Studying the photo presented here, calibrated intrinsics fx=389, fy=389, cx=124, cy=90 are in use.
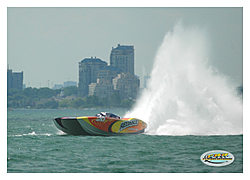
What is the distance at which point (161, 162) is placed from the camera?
17.2 meters

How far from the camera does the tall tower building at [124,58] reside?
178 metres

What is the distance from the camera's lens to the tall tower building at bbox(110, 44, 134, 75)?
178212 mm

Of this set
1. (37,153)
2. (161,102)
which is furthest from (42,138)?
(161,102)

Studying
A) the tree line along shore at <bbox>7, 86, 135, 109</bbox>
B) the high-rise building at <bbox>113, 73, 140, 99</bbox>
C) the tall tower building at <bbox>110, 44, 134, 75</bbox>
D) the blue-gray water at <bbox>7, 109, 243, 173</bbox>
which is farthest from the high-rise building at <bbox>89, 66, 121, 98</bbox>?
the blue-gray water at <bbox>7, 109, 243, 173</bbox>

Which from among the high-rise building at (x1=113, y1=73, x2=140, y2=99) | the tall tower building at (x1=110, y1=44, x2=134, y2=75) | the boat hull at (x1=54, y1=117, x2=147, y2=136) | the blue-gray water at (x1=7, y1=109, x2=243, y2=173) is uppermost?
the tall tower building at (x1=110, y1=44, x2=134, y2=75)

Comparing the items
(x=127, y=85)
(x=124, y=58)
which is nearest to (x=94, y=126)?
(x=127, y=85)

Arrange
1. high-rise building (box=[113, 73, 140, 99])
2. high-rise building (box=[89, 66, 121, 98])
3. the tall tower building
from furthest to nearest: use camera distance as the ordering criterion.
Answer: high-rise building (box=[89, 66, 121, 98]) → the tall tower building → high-rise building (box=[113, 73, 140, 99])

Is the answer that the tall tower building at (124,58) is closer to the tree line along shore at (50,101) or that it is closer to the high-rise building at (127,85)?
the high-rise building at (127,85)

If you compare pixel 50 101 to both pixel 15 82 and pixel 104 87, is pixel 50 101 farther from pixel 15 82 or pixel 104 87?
pixel 15 82

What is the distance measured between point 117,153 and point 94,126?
17.8 feet

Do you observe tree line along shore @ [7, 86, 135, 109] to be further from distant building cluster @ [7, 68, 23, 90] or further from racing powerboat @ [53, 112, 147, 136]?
racing powerboat @ [53, 112, 147, 136]

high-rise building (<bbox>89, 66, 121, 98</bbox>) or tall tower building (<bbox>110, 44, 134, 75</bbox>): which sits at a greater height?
tall tower building (<bbox>110, 44, 134, 75</bbox>)

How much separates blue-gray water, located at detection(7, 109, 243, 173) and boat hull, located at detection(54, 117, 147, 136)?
0.44 meters

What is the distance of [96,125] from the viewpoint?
2447 cm
